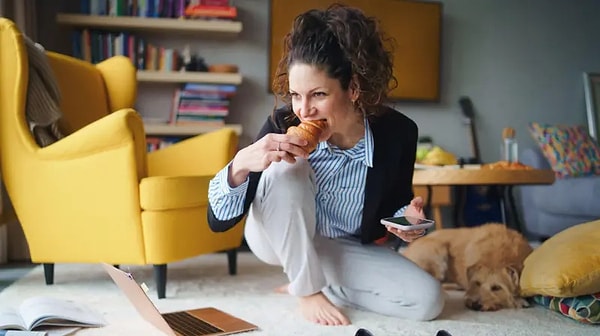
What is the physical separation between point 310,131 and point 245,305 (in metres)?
0.78

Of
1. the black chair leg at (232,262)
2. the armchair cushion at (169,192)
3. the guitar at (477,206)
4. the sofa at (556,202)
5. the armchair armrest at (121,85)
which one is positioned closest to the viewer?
the armchair cushion at (169,192)

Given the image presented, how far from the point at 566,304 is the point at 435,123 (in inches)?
100

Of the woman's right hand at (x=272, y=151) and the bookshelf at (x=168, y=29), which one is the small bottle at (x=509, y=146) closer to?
the bookshelf at (x=168, y=29)

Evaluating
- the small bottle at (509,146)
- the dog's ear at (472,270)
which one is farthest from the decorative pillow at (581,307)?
the small bottle at (509,146)

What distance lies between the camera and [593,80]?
14.6 ft

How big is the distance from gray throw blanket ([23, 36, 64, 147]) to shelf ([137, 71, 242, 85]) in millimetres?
1183

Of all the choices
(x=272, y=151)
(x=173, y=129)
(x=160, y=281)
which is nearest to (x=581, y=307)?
(x=272, y=151)

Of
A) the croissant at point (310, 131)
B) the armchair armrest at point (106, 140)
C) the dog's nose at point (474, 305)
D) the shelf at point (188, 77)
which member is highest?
the shelf at point (188, 77)

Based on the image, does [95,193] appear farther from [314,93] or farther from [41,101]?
[314,93]

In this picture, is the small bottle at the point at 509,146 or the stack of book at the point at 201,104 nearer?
the small bottle at the point at 509,146

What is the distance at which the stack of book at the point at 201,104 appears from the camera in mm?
3588

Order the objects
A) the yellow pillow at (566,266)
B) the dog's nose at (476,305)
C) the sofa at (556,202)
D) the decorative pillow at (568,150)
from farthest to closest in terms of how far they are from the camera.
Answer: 1. the decorative pillow at (568,150)
2. the sofa at (556,202)
3. the dog's nose at (476,305)
4. the yellow pillow at (566,266)

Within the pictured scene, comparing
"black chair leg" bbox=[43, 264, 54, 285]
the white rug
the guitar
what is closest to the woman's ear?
the white rug

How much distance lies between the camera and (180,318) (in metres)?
1.75
